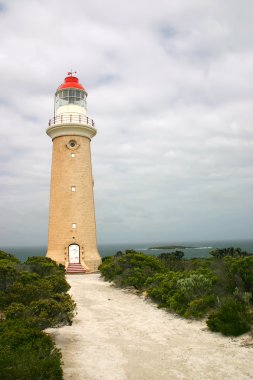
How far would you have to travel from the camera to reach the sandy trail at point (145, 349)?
240 inches

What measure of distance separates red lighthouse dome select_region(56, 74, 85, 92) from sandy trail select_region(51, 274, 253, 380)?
1739 cm

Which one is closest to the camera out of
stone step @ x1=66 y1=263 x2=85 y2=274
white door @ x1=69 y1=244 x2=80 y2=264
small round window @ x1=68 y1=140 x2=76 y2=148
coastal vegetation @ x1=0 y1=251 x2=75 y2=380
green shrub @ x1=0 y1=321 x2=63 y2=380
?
green shrub @ x1=0 y1=321 x2=63 y2=380

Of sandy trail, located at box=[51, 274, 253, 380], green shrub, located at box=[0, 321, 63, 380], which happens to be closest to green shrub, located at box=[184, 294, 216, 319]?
sandy trail, located at box=[51, 274, 253, 380]

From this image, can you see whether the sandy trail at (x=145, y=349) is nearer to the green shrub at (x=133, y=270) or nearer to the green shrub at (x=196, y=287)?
the green shrub at (x=196, y=287)

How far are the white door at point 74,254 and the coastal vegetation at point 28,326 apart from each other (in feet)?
38.1

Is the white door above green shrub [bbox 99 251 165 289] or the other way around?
above

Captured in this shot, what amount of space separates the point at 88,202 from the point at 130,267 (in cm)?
755

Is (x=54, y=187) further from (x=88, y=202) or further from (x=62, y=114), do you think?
(x=62, y=114)

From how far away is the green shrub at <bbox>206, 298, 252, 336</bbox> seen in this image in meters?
8.09

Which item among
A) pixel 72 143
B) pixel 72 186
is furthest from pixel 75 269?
pixel 72 143

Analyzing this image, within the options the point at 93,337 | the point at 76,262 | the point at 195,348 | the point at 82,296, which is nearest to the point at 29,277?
the point at 93,337

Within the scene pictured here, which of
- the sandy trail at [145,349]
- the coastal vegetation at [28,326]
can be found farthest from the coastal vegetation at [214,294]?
the coastal vegetation at [28,326]

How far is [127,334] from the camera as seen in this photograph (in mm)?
8766

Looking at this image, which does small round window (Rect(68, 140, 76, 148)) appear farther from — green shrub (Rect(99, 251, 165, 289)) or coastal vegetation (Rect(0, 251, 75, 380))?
coastal vegetation (Rect(0, 251, 75, 380))
